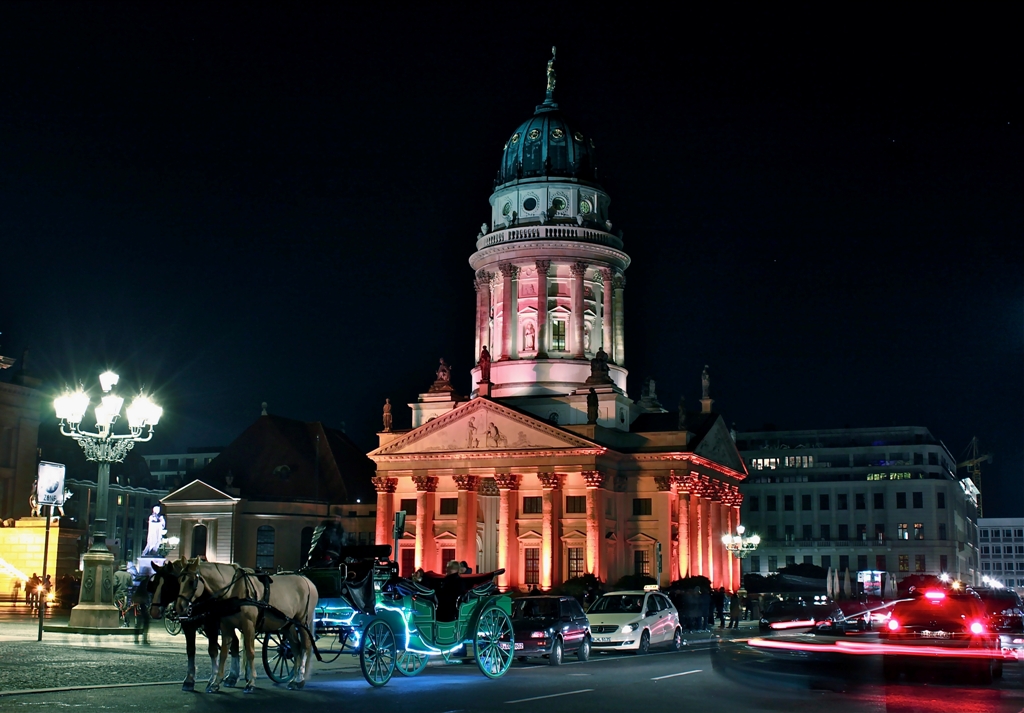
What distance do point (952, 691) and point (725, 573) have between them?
63886mm

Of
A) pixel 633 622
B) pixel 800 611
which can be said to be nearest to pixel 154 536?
pixel 633 622

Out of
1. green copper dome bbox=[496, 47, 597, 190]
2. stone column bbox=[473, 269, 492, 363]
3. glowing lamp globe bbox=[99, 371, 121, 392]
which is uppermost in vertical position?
green copper dome bbox=[496, 47, 597, 190]

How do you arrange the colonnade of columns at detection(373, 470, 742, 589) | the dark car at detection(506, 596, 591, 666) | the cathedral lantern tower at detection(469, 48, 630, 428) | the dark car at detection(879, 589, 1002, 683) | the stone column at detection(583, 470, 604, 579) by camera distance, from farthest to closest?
the cathedral lantern tower at detection(469, 48, 630, 428)
the colonnade of columns at detection(373, 470, 742, 589)
the stone column at detection(583, 470, 604, 579)
the dark car at detection(506, 596, 591, 666)
the dark car at detection(879, 589, 1002, 683)

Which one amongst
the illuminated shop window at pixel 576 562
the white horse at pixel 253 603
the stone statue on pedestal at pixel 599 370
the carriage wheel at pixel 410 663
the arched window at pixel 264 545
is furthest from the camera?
the arched window at pixel 264 545

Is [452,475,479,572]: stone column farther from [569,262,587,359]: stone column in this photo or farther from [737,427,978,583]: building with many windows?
[737,427,978,583]: building with many windows

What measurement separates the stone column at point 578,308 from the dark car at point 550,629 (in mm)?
46947

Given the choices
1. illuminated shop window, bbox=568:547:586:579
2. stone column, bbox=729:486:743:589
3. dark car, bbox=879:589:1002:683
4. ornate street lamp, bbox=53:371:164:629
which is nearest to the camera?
dark car, bbox=879:589:1002:683

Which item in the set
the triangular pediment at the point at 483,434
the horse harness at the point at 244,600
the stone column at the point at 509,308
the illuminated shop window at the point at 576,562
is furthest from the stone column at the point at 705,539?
the horse harness at the point at 244,600

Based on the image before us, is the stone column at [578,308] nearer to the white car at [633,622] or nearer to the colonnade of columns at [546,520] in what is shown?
the colonnade of columns at [546,520]

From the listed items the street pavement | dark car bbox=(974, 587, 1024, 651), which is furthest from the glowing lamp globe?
dark car bbox=(974, 587, 1024, 651)

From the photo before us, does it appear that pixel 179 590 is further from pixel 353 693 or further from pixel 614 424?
pixel 614 424

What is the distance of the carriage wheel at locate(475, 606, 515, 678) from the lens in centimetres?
2262

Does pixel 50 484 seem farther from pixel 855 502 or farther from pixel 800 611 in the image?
pixel 855 502

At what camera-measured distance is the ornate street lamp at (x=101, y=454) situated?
29891 mm
